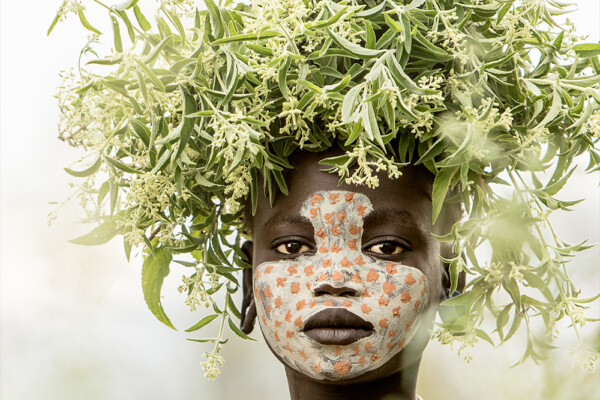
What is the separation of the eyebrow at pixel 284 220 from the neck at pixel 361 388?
0.41m

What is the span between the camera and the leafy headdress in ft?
5.29

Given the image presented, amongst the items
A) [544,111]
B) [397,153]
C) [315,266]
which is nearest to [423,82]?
[397,153]

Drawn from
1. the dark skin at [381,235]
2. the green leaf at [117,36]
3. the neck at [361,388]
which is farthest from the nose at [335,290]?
the green leaf at [117,36]

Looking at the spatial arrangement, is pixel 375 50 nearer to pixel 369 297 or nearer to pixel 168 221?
pixel 369 297

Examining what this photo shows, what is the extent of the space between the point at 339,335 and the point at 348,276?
0.15 m

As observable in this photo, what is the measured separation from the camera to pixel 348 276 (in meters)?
1.80

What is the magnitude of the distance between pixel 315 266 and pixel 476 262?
0.40 metres

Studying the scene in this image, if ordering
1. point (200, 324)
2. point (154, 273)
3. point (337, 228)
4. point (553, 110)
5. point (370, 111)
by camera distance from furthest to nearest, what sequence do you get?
point (200, 324) → point (154, 273) → point (337, 228) → point (553, 110) → point (370, 111)

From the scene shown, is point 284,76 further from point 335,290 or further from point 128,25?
point 335,290

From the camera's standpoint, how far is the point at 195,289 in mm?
1958

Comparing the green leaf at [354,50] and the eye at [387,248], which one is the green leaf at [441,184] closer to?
the eye at [387,248]

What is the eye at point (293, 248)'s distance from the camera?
1921 mm

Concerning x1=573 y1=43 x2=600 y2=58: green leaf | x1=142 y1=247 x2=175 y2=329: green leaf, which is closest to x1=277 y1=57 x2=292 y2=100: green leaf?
x1=142 y1=247 x2=175 y2=329: green leaf

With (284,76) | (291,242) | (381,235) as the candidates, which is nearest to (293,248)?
(291,242)
